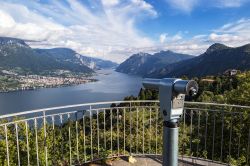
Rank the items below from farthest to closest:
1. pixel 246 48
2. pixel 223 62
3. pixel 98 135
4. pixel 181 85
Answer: pixel 223 62 → pixel 246 48 → pixel 98 135 → pixel 181 85

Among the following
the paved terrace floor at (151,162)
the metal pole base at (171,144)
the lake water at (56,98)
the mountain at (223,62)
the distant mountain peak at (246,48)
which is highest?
the distant mountain peak at (246,48)

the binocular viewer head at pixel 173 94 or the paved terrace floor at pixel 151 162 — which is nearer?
the binocular viewer head at pixel 173 94

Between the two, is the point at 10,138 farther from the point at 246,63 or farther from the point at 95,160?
the point at 246,63

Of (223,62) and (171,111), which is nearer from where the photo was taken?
(171,111)

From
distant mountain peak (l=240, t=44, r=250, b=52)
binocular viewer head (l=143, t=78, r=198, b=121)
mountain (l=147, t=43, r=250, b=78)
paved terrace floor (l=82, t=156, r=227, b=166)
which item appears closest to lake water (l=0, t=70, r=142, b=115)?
mountain (l=147, t=43, r=250, b=78)

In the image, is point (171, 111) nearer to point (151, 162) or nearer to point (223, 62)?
point (151, 162)

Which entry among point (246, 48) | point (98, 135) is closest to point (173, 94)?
point (98, 135)

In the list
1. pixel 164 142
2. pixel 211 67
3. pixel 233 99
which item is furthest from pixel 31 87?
pixel 164 142

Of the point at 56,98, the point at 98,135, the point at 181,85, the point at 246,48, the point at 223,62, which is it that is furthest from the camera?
the point at 223,62

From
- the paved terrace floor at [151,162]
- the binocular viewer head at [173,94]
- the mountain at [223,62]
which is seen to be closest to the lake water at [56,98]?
the mountain at [223,62]

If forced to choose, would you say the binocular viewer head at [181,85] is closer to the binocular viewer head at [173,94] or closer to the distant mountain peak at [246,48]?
the binocular viewer head at [173,94]

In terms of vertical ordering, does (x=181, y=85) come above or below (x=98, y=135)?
above

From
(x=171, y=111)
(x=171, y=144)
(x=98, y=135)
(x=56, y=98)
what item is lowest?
(x=56, y=98)
